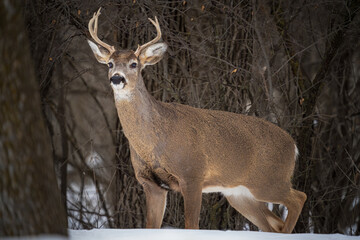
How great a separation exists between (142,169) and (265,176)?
171 cm

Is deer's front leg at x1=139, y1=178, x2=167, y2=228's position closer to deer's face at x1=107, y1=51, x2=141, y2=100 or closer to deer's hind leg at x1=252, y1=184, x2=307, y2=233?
deer's face at x1=107, y1=51, x2=141, y2=100

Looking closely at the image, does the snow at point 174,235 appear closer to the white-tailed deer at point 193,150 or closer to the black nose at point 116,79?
the white-tailed deer at point 193,150

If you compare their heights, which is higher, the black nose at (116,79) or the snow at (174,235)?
the black nose at (116,79)

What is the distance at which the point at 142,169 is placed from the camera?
6.61 metres

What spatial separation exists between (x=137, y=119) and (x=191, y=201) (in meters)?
1.02

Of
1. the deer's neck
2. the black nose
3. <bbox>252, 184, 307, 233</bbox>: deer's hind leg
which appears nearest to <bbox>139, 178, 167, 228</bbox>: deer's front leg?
the deer's neck

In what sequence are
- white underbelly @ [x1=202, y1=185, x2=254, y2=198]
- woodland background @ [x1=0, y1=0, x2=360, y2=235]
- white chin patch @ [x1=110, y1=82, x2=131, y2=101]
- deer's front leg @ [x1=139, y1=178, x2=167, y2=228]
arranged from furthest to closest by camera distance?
woodland background @ [x1=0, y1=0, x2=360, y2=235] → white underbelly @ [x1=202, y1=185, x2=254, y2=198] → deer's front leg @ [x1=139, y1=178, x2=167, y2=228] → white chin patch @ [x1=110, y1=82, x2=131, y2=101]

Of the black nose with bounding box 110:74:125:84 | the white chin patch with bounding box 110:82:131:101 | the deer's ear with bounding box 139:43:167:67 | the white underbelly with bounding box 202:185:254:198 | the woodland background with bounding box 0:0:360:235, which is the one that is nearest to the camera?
the black nose with bounding box 110:74:125:84

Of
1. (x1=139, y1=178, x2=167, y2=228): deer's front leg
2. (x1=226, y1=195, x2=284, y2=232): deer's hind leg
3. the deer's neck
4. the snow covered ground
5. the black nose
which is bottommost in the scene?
(x1=226, y1=195, x2=284, y2=232): deer's hind leg

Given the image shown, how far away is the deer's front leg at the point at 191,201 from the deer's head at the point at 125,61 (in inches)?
44.5

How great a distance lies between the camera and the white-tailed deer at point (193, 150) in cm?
660

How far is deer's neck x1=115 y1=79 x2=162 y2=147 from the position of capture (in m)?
6.60

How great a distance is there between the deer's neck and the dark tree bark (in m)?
2.63

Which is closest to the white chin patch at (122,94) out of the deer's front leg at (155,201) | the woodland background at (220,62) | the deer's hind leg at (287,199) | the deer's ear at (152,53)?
the deer's ear at (152,53)
